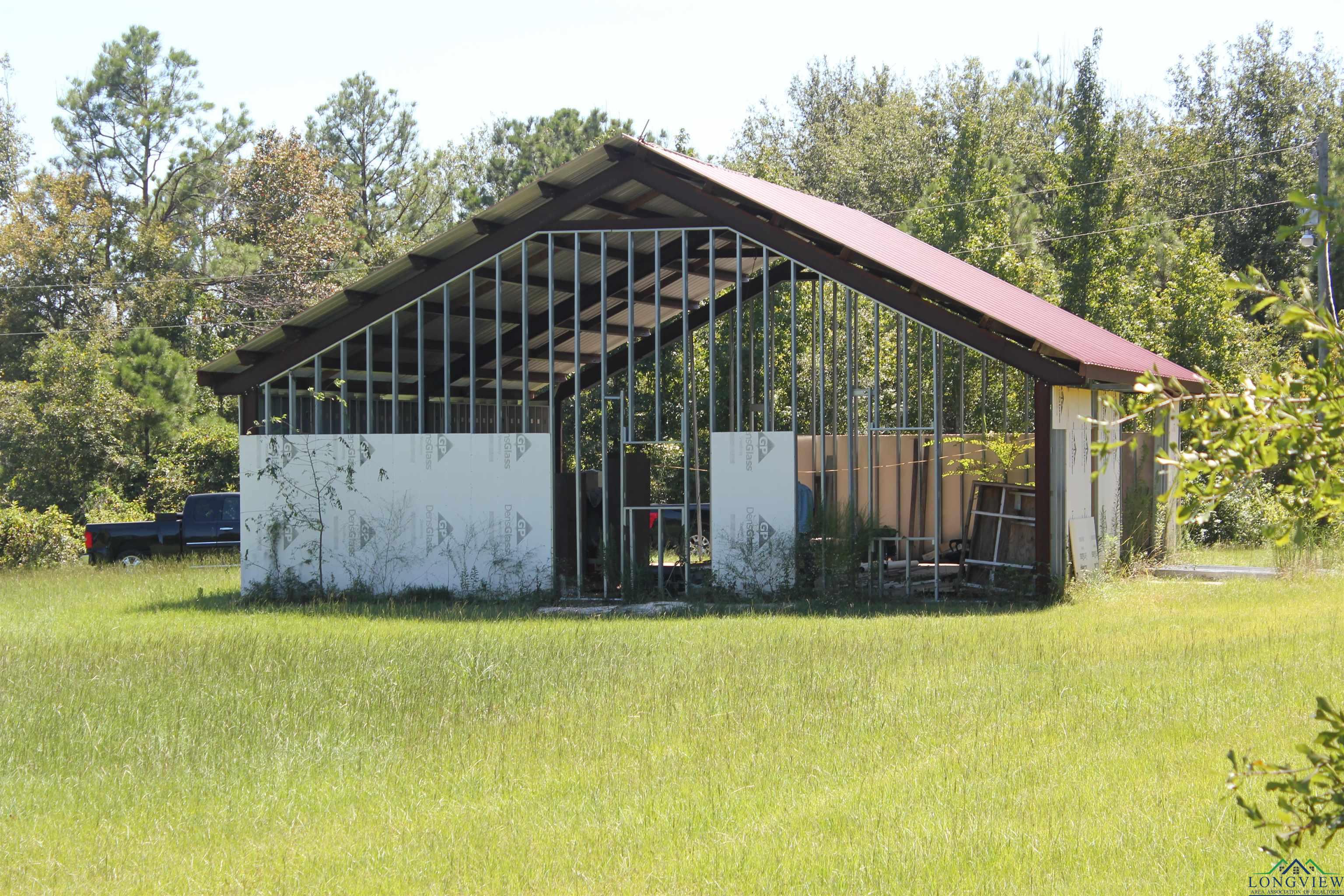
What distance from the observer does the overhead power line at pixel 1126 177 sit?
3406cm

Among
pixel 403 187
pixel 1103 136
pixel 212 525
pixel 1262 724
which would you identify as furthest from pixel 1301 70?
pixel 1262 724

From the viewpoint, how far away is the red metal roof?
1627 centimetres

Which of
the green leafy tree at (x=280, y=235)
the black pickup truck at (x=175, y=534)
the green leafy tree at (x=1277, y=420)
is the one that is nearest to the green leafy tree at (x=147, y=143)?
the green leafy tree at (x=280, y=235)

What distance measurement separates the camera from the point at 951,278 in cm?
1925

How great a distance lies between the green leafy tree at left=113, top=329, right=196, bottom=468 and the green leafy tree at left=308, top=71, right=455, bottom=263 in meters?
22.0

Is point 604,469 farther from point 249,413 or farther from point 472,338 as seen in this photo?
point 249,413

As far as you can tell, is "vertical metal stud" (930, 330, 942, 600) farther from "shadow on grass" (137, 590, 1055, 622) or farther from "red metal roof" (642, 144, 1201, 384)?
"red metal roof" (642, 144, 1201, 384)

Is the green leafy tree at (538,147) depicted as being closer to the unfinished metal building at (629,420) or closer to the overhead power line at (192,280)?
the overhead power line at (192,280)

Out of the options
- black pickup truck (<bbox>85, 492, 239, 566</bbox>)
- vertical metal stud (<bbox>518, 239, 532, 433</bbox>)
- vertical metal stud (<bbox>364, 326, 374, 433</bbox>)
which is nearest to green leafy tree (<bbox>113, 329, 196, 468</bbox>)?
black pickup truck (<bbox>85, 492, 239, 566</bbox>)

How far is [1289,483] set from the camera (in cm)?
346

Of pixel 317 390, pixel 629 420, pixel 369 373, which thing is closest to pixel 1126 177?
pixel 629 420

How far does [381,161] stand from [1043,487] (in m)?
45.8

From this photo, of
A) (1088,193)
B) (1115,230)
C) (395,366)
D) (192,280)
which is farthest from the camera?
(192,280)

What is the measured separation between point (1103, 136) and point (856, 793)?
2746 centimetres
